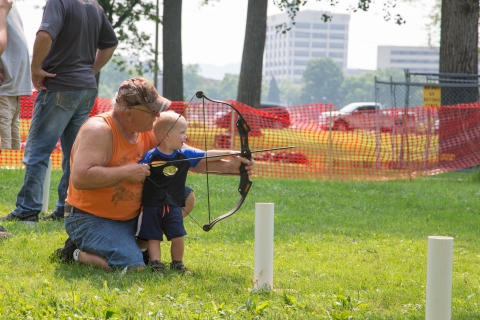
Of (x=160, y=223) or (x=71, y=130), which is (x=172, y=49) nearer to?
(x=71, y=130)

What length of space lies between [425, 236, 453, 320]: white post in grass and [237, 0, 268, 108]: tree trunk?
1499 cm

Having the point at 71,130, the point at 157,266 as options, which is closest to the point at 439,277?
the point at 157,266

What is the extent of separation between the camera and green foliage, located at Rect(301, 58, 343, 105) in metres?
155

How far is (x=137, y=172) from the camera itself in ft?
13.9

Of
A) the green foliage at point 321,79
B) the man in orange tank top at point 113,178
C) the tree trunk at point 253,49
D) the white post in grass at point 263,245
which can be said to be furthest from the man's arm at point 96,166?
the green foliage at point 321,79

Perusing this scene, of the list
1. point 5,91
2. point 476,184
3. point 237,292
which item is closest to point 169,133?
point 237,292

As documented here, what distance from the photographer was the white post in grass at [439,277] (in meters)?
3.19

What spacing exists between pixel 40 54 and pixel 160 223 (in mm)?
2081

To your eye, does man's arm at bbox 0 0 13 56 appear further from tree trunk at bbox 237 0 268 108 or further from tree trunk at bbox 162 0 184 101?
tree trunk at bbox 162 0 184 101

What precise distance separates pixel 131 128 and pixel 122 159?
0.21m

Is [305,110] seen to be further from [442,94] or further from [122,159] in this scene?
[122,159]

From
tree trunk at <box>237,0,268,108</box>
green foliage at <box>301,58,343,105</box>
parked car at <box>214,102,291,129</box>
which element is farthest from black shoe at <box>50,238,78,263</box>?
green foliage at <box>301,58,343,105</box>

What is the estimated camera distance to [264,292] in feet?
13.1

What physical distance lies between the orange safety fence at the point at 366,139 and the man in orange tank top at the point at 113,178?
8.25 m
